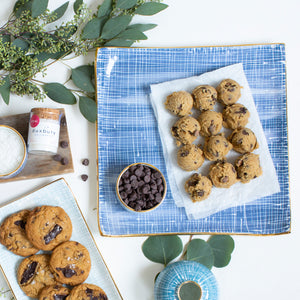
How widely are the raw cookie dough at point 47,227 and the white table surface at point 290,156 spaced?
12 cm

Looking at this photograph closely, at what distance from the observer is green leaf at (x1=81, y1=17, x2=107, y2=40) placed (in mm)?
1328

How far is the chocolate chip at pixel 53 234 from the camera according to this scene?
1.26m

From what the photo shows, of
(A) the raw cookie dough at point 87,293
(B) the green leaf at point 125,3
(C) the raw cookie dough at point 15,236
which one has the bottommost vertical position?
(A) the raw cookie dough at point 87,293

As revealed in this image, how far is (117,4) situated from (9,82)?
0.57 meters

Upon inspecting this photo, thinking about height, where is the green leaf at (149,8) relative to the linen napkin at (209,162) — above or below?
above

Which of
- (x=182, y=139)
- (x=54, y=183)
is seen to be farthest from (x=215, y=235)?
(x=54, y=183)

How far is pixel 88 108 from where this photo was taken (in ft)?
4.49

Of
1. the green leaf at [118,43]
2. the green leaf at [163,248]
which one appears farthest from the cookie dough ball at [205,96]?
the green leaf at [163,248]

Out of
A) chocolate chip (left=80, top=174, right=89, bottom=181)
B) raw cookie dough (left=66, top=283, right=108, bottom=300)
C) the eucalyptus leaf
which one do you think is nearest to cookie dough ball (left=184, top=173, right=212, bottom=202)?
chocolate chip (left=80, top=174, right=89, bottom=181)

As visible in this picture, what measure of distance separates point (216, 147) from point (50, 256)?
0.85m

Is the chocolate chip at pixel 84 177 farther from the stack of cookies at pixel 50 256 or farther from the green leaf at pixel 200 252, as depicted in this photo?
the green leaf at pixel 200 252

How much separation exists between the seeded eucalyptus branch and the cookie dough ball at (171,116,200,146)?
0.37 meters

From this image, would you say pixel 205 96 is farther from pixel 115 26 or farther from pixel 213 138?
pixel 115 26

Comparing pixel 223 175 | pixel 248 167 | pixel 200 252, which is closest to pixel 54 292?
pixel 200 252
